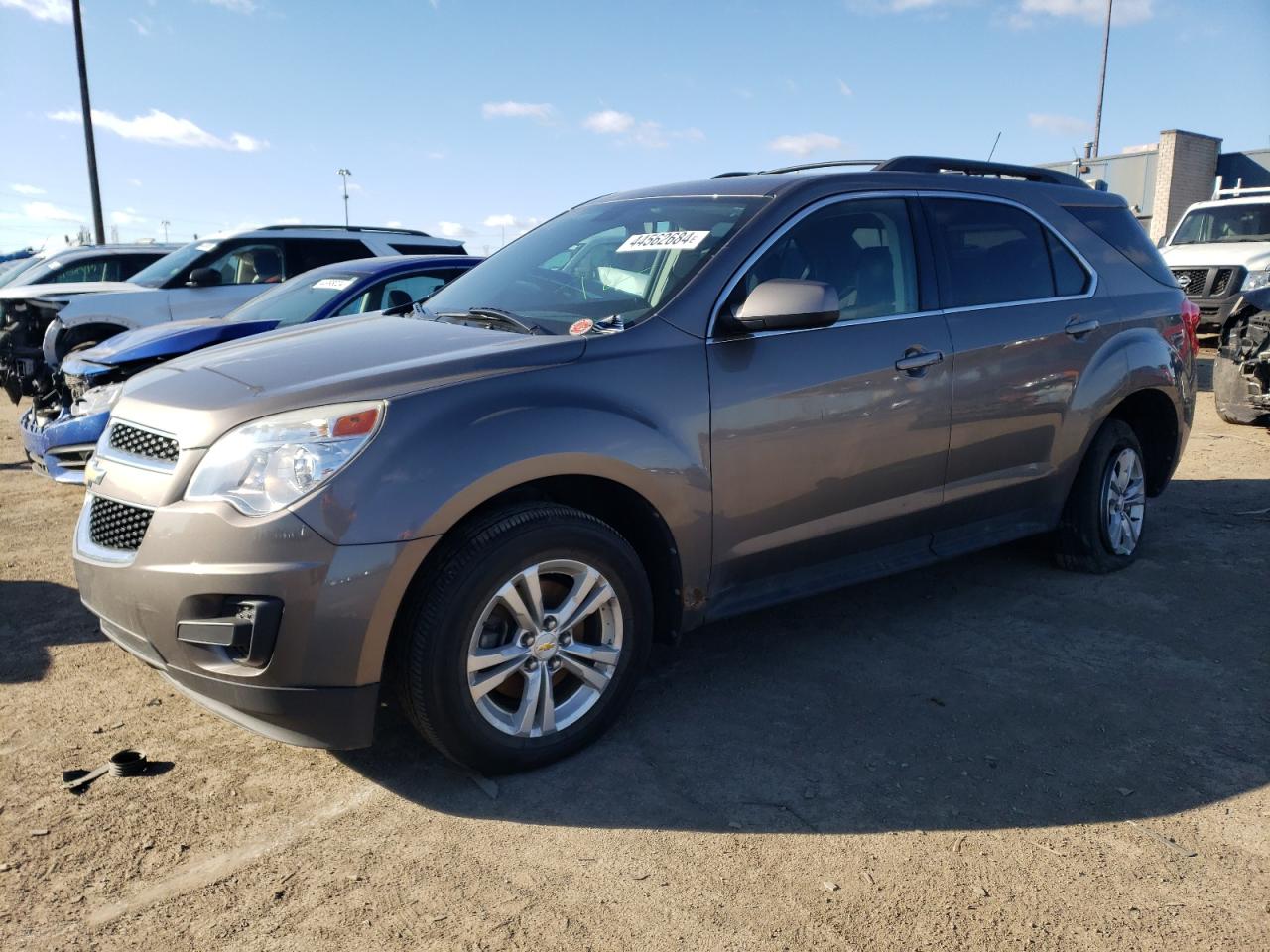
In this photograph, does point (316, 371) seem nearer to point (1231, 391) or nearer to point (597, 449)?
point (597, 449)

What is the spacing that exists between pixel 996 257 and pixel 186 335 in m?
4.84

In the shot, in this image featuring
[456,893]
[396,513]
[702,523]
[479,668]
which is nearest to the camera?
[456,893]

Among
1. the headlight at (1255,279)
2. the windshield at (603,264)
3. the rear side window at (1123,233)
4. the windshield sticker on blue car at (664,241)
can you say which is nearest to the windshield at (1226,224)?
the headlight at (1255,279)

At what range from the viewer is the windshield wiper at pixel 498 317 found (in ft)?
11.6

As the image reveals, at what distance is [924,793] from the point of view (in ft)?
10.1

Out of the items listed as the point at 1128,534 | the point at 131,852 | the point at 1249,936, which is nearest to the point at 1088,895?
the point at 1249,936

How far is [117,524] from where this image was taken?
310 centimetres

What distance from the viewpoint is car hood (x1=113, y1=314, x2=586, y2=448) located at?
2.92m

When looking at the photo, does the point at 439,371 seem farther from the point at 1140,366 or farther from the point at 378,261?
the point at 378,261

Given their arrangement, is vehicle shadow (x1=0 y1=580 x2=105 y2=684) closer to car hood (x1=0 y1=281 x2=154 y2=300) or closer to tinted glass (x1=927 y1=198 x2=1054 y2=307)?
tinted glass (x1=927 y1=198 x2=1054 y2=307)

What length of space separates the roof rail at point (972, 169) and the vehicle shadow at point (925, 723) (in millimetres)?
1979

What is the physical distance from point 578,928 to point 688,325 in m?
1.92

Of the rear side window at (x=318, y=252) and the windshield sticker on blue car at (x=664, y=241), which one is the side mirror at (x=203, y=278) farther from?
the windshield sticker on blue car at (x=664, y=241)

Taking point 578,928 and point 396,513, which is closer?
point 578,928
